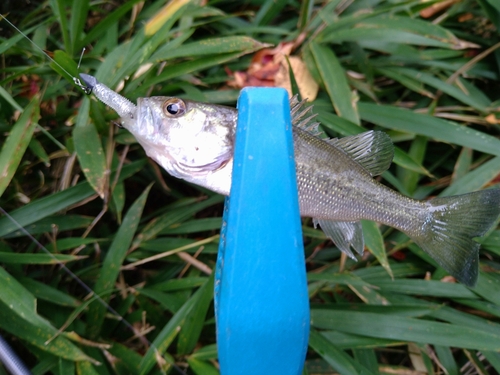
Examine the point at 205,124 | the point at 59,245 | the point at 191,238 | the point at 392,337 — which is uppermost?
the point at 205,124

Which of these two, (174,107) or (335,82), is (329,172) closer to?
(174,107)

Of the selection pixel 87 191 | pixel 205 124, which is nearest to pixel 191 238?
pixel 87 191

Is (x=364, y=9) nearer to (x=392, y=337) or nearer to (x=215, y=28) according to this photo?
(x=215, y=28)

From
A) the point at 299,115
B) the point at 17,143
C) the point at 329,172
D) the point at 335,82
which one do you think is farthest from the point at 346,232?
the point at 17,143

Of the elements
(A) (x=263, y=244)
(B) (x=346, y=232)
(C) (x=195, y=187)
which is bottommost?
(C) (x=195, y=187)

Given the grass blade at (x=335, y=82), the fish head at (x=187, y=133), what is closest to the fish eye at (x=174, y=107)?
the fish head at (x=187, y=133)

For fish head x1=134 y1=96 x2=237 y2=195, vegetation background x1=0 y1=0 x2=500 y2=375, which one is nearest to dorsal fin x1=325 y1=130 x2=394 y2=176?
fish head x1=134 y1=96 x2=237 y2=195

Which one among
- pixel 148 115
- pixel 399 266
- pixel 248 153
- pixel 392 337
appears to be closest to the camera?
pixel 248 153
